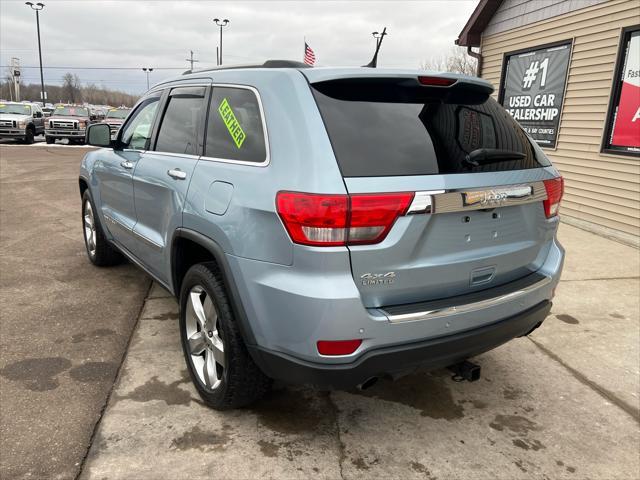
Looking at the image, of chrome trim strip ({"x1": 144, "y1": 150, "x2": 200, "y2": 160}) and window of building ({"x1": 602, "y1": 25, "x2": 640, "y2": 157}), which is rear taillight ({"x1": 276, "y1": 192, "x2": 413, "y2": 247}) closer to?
chrome trim strip ({"x1": 144, "y1": 150, "x2": 200, "y2": 160})

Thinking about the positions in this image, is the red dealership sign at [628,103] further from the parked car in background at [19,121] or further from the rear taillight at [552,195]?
the parked car in background at [19,121]

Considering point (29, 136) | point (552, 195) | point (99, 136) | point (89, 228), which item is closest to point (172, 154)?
point (99, 136)

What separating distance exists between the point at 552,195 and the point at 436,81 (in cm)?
92

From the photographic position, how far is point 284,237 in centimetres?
213

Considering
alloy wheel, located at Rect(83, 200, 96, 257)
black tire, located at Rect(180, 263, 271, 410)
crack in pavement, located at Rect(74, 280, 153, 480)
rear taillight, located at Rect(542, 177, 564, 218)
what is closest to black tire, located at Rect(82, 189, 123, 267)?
alloy wheel, located at Rect(83, 200, 96, 257)

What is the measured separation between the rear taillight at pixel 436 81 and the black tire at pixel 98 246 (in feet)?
11.6

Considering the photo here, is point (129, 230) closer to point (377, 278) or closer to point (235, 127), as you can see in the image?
point (235, 127)

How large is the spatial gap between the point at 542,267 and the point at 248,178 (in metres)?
1.67

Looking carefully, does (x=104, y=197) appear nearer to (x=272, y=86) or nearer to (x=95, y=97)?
(x=272, y=86)

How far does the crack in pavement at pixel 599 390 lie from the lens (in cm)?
298

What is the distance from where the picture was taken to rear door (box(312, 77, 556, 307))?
213 cm

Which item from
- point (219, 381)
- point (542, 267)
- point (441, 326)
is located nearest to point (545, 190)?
point (542, 267)

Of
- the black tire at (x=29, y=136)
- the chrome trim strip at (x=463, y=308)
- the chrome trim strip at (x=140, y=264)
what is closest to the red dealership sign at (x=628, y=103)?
the chrome trim strip at (x=463, y=308)

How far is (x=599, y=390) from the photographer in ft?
10.5
